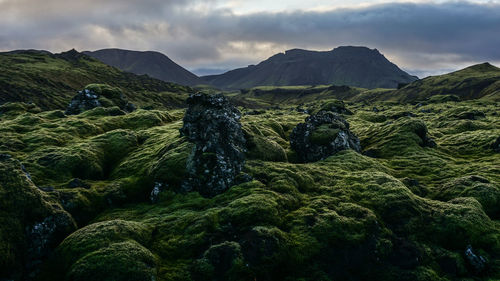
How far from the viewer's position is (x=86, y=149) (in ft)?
122

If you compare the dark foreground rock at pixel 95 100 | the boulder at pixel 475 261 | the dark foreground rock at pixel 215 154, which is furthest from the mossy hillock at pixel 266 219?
the dark foreground rock at pixel 95 100

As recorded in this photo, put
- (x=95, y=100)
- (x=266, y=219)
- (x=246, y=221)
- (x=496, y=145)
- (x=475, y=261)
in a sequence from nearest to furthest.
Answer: (x=475, y=261) < (x=246, y=221) < (x=266, y=219) < (x=496, y=145) < (x=95, y=100)

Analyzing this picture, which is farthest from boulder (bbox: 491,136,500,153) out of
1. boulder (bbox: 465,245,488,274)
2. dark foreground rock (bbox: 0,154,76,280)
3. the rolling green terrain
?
dark foreground rock (bbox: 0,154,76,280)

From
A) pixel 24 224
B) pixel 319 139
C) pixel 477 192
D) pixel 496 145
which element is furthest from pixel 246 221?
pixel 496 145

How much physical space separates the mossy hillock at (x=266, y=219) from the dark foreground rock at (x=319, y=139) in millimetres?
2572

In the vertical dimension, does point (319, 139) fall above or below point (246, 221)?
above

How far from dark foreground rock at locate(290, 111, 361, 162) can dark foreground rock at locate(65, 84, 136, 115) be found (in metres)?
67.8

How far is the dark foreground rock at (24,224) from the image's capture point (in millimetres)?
17016

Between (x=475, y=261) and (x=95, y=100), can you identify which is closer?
(x=475, y=261)

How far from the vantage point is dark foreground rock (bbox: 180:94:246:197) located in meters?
27.7

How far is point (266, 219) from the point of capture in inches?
862

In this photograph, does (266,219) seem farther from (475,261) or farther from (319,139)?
(319,139)

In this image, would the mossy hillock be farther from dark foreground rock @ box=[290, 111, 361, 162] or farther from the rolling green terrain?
dark foreground rock @ box=[290, 111, 361, 162]

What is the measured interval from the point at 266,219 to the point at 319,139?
945 inches
